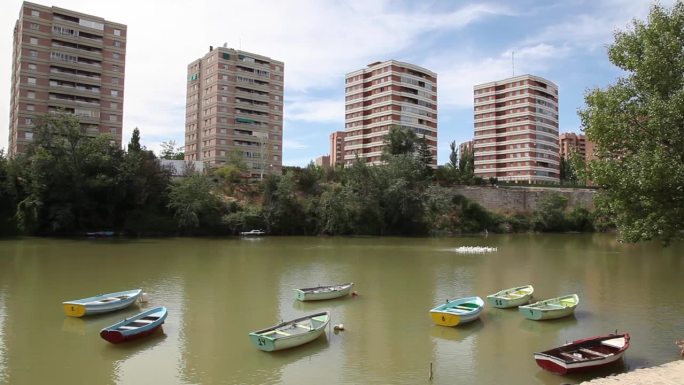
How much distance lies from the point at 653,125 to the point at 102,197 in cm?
6029

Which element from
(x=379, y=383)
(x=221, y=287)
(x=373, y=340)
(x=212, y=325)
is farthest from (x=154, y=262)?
(x=379, y=383)

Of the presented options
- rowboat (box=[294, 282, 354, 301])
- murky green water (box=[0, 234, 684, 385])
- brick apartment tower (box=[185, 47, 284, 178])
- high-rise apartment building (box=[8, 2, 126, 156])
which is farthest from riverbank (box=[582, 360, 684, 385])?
brick apartment tower (box=[185, 47, 284, 178])

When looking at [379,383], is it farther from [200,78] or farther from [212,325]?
[200,78]

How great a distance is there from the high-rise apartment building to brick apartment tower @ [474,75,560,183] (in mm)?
84041

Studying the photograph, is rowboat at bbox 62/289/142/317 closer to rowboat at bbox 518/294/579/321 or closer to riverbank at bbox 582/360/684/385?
rowboat at bbox 518/294/579/321

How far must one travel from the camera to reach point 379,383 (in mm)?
12680

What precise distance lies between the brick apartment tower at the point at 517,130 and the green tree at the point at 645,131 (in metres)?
106

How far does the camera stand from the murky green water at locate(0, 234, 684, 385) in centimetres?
1361

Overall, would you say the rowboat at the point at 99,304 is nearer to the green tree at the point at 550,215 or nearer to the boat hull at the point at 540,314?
the boat hull at the point at 540,314

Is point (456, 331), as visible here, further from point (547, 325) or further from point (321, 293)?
point (321, 293)

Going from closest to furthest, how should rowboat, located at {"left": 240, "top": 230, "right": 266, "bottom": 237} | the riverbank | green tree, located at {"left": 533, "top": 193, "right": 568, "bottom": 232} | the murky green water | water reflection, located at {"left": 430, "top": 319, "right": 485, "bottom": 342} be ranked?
1. the riverbank
2. the murky green water
3. water reflection, located at {"left": 430, "top": 319, "right": 485, "bottom": 342}
4. rowboat, located at {"left": 240, "top": 230, "right": 266, "bottom": 237}
5. green tree, located at {"left": 533, "top": 193, "right": 568, "bottom": 232}

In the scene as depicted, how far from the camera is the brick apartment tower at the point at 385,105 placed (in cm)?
10931

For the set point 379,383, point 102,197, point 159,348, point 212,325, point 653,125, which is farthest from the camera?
point 102,197

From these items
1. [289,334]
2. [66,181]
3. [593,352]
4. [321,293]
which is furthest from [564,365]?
[66,181]
